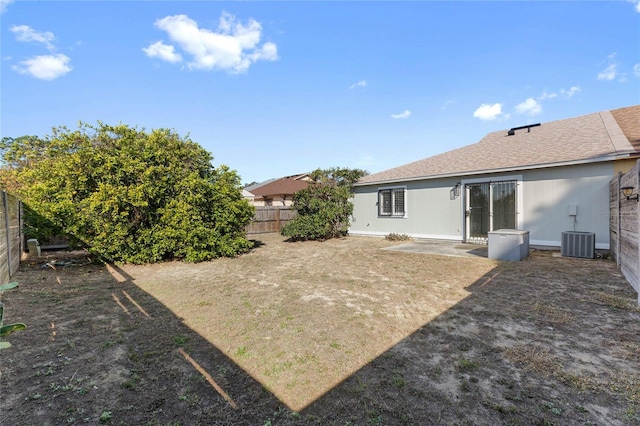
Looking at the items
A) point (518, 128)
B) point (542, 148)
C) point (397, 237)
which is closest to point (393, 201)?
point (397, 237)

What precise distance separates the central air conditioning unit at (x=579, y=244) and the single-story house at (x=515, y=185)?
2.75ft

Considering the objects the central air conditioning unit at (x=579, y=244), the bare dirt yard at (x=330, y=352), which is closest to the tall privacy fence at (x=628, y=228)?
the bare dirt yard at (x=330, y=352)

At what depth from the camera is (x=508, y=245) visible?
23.1ft

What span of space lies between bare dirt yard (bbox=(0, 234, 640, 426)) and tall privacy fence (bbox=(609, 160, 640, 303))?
301 mm

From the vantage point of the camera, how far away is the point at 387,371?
260 cm

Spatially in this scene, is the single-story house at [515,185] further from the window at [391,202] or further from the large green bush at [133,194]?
the large green bush at [133,194]

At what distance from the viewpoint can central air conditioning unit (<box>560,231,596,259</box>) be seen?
7.00 m

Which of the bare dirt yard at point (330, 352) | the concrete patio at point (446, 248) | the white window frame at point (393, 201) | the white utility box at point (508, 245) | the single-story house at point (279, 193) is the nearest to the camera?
the bare dirt yard at point (330, 352)

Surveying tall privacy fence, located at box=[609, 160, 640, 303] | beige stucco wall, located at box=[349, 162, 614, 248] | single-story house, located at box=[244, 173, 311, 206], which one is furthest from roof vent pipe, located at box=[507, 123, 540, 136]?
single-story house, located at box=[244, 173, 311, 206]

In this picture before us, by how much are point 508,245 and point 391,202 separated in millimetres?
5729

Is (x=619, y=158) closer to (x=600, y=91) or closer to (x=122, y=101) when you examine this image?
(x=600, y=91)

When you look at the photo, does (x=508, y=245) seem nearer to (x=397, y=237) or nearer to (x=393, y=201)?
(x=397, y=237)

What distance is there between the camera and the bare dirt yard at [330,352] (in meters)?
2.12

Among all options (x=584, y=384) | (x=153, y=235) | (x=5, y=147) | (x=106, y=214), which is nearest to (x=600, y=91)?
(x=584, y=384)
